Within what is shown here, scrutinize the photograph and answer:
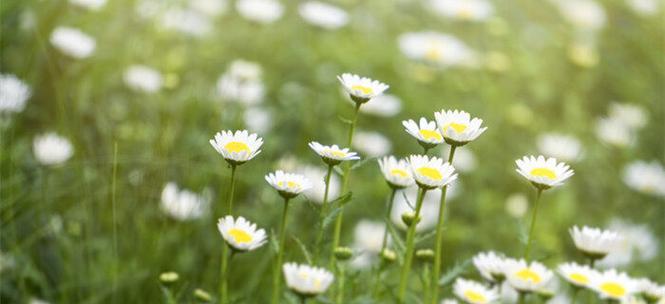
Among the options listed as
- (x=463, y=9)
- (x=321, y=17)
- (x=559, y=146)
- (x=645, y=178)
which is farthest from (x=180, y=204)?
(x=463, y=9)

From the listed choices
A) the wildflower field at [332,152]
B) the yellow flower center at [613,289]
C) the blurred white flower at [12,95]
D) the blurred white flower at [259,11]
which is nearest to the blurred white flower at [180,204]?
the wildflower field at [332,152]

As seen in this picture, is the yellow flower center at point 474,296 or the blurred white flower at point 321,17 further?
the blurred white flower at point 321,17

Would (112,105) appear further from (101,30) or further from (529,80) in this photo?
(529,80)

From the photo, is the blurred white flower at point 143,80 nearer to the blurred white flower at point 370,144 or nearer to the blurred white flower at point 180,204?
the blurred white flower at point 180,204

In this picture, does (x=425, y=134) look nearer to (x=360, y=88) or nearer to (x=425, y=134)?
(x=425, y=134)

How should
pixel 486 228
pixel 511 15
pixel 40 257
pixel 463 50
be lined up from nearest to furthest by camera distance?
pixel 40 257 → pixel 486 228 → pixel 463 50 → pixel 511 15

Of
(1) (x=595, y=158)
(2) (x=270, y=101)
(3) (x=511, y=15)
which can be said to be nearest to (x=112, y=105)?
(2) (x=270, y=101)

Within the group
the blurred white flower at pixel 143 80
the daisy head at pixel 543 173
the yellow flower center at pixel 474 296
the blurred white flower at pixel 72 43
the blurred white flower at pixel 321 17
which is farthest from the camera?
the blurred white flower at pixel 321 17
